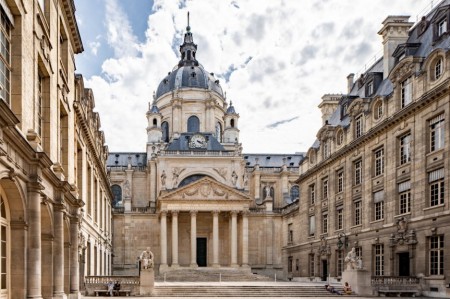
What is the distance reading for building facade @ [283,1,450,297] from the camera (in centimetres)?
3231

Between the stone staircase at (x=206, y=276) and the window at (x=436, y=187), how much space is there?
31.4 metres

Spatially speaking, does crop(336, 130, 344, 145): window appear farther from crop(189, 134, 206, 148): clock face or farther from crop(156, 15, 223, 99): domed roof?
crop(156, 15, 223, 99): domed roof

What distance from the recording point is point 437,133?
32.8 m

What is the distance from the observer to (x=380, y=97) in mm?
41000

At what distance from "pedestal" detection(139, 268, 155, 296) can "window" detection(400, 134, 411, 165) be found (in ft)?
62.2

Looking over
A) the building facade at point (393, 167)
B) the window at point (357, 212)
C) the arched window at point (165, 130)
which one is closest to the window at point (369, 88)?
the building facade at point (393, 167)

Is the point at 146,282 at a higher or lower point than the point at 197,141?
lower

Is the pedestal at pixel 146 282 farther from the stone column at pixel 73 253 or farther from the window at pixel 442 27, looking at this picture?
the window at pixel 442 27

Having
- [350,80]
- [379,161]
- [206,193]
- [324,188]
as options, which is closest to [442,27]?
[379,161]

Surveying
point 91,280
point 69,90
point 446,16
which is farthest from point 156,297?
point 446,16

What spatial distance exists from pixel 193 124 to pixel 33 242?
71876 millimetres

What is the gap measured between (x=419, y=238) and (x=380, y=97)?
11898 millimetres

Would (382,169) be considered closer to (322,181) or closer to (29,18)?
(322,181)

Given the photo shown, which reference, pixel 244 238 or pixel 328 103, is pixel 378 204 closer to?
pixel 328 103
